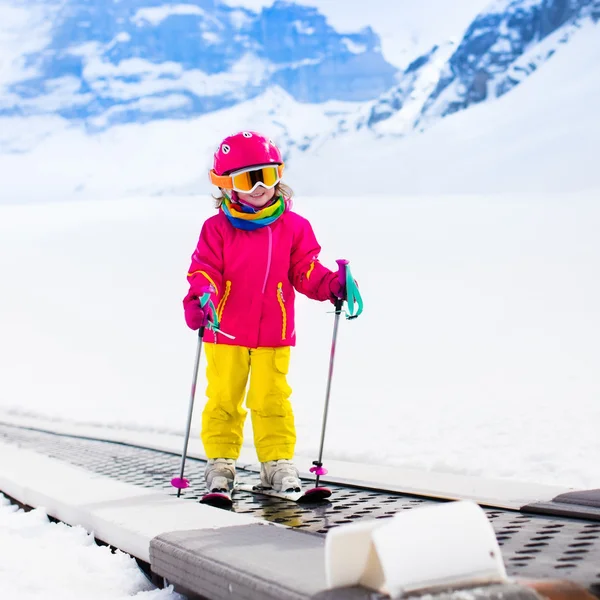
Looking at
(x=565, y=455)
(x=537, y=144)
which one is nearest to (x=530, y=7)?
(x=537, y=144)

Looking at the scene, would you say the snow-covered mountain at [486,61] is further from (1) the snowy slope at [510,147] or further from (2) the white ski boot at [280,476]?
(2) the white ski boot at [280,476]

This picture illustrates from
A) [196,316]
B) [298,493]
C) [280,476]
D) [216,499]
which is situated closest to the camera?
[216,499]

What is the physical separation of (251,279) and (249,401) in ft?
1.55

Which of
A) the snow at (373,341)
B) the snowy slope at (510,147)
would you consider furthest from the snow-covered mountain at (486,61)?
the snow at (373,341)

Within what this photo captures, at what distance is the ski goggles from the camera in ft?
10.4

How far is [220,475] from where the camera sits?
3197 millimetres

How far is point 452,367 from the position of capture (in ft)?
24.9

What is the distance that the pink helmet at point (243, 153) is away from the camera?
3.20 m

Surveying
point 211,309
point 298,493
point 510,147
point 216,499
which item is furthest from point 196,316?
point 510,147

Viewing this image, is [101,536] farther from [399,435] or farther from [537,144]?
[537,144]

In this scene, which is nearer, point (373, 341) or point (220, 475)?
point (220, 475)

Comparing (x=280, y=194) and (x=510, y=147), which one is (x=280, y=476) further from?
(x=510, y=147)

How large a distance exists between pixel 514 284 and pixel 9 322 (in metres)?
7.63

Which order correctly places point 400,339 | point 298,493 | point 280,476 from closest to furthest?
point 298,493 < point 280,476 < point 400,339
